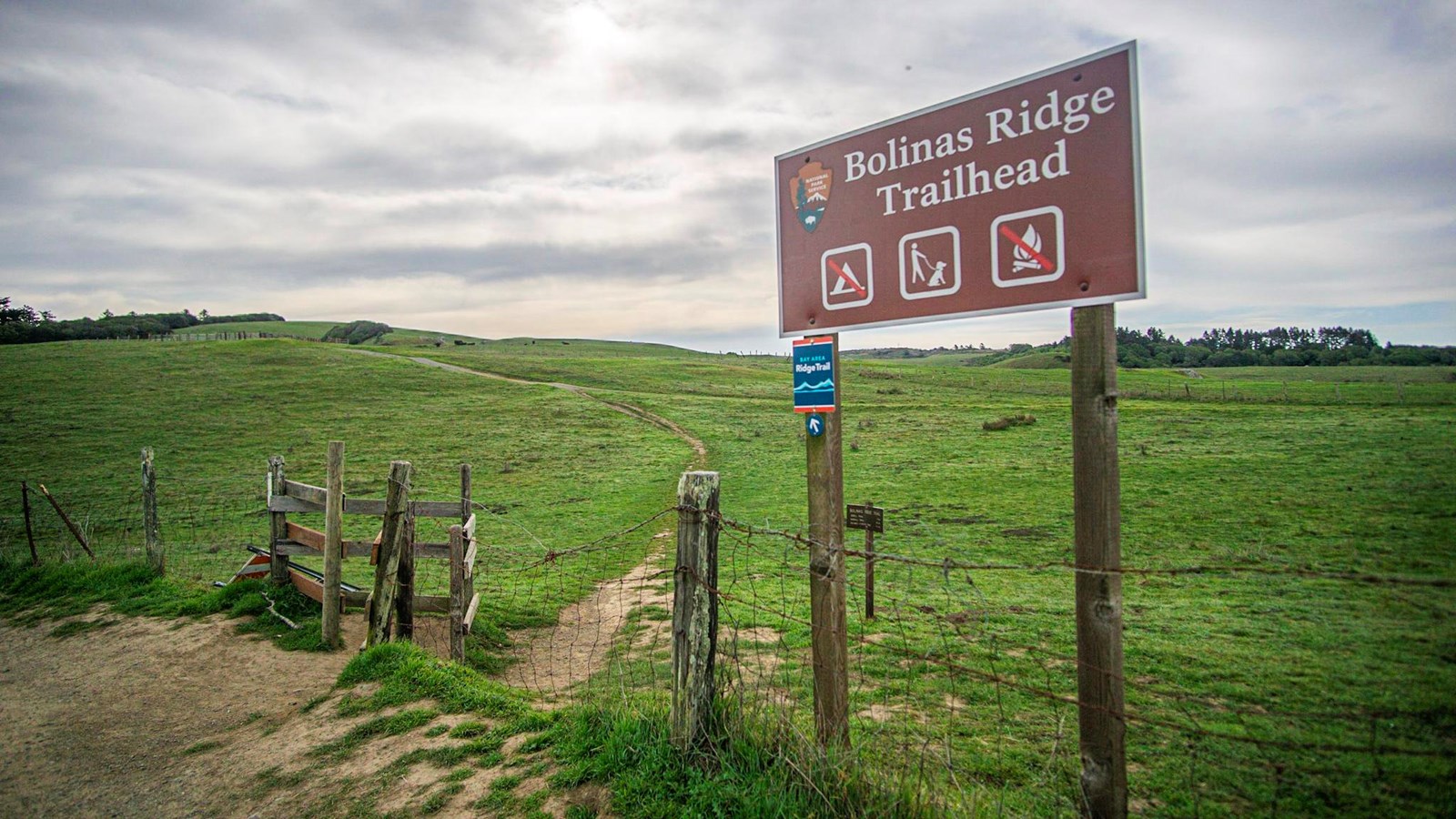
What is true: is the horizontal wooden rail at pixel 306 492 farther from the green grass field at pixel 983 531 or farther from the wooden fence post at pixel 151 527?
the wooden fence post at pixel 151 527

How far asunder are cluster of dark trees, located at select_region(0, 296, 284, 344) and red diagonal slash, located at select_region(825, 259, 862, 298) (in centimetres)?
10604

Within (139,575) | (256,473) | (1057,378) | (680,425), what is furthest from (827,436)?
(1057,378)

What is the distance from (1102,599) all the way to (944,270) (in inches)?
69.2

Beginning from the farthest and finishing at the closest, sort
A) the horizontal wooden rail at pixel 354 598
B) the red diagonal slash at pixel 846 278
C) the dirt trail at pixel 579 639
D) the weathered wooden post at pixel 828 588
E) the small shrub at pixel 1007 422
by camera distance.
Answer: the small shrub at pixel 1007 422, the horizontal wooden rail at pixel 354 598, the dirt trail at pixel 579 639, the weathered wooden post at pixel 828 588, the red diagonal slash at pixel 846 278

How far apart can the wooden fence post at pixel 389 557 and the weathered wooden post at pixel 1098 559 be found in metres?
6.29

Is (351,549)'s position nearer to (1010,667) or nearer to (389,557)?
(389,557)

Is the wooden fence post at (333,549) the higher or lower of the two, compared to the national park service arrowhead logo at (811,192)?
lower

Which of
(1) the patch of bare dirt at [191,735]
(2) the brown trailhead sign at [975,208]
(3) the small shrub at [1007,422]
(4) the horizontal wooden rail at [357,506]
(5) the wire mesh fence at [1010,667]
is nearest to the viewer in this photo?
(5) the wire mesh fence at [1010,667]

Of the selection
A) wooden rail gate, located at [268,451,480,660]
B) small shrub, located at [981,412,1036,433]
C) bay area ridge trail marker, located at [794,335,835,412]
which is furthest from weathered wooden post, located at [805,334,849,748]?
small shrub, located at [981,412,1036,433]

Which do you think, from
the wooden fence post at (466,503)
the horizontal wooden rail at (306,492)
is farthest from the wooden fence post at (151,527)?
the wooden fence post at (466,503)

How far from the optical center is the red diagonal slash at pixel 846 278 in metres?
3.96

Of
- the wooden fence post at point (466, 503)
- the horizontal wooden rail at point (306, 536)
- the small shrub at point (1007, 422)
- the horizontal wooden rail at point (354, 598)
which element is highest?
the wooden fence post at point (466, 503)

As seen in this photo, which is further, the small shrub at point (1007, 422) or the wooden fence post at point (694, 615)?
the small shrub at point (1007, 422)

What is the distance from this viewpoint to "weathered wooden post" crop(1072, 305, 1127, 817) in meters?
3.01
